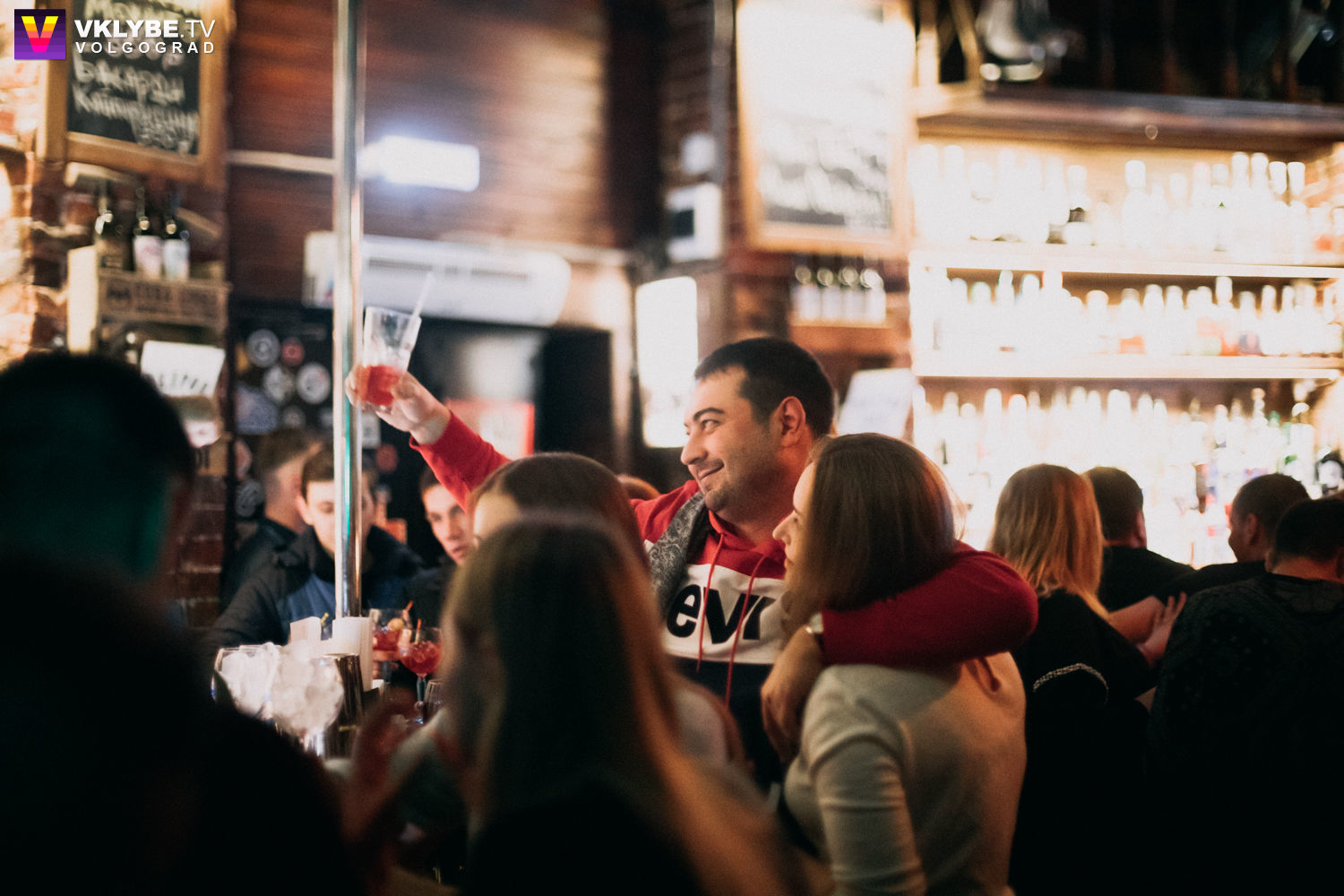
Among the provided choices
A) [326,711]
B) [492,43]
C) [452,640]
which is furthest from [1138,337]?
[452,640]

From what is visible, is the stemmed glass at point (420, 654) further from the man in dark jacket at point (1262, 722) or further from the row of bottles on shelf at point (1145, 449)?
the row of bottles on shelf at point (1145, 449)

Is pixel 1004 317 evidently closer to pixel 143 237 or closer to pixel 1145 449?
pixel 1145 449

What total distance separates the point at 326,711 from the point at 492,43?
3868mm

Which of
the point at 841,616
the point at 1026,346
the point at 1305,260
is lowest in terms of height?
the point at 841,616

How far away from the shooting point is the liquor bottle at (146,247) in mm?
3562

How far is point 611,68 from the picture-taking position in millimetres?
5352

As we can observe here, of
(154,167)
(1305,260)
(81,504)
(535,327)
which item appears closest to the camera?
(81,504)

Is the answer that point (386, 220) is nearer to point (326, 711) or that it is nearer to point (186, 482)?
point (326, 711)

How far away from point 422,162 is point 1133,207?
3.31 m

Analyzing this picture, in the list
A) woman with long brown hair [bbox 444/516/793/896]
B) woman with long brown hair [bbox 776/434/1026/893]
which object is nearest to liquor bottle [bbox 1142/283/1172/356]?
woman with long brown hair [bbox 776/434/1026/893]

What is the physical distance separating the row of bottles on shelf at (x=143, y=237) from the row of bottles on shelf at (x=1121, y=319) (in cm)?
305

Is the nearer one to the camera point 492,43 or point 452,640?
point 452,640

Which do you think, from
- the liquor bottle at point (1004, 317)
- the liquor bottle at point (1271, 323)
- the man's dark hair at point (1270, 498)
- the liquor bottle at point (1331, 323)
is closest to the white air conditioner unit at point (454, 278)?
the liquor bottle at point (1004, 317)

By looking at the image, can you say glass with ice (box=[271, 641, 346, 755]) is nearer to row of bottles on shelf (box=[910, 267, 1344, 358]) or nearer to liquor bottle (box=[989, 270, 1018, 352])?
row of bottles on shelf (box=[910, 267, 1344, 358])
